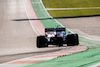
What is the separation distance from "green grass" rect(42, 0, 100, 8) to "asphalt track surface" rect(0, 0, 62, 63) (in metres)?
5.64

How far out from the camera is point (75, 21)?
2861cm

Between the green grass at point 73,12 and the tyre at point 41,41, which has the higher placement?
the green grass at point 73,12

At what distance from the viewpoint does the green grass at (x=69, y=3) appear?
38531mm

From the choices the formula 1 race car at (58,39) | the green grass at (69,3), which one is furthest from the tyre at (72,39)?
the green grass at (69,3)

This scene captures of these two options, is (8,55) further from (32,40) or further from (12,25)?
(12,25)

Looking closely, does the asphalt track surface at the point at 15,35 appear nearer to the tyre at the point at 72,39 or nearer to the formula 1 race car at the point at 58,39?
the formula 1 race car at the point at 58,39

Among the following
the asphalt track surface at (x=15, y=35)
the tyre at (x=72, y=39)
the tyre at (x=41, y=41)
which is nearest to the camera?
the asphalt track surface at (x=15, y=35)

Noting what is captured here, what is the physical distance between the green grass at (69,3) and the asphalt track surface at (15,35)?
5639 millimetres

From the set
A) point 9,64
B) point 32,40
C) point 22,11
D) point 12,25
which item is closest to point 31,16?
point 22,11

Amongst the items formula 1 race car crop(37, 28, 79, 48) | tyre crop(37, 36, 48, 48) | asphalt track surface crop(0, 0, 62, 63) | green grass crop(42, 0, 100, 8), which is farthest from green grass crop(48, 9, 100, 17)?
tyre crop(37, 36, 48, 48)

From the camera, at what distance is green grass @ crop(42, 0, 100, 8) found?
38531mm

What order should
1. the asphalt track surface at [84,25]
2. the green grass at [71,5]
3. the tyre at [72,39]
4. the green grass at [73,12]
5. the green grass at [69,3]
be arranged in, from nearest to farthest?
the tyre at [72,39], the asphalt track surface at [84,25], the green grass at [73,12], the green grass at [71,5], the green grass at [69,3]

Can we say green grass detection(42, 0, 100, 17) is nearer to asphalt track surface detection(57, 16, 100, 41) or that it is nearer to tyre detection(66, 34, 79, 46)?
asphalt track surface detection(57, 16, 100, 41)

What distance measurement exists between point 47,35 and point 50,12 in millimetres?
19159
